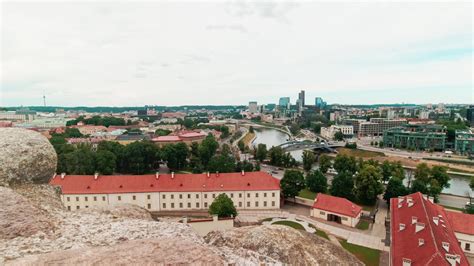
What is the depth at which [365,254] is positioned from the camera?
87.5 feet

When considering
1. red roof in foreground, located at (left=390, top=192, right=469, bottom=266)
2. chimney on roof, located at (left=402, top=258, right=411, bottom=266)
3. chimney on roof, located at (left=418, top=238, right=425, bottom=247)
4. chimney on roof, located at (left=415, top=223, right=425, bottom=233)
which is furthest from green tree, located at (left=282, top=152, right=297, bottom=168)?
chimney on roof, located at (left=402, top=258, right=411, bottom=266)

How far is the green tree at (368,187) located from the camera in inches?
1567

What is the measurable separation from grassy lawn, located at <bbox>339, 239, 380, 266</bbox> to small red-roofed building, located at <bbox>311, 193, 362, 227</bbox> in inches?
183

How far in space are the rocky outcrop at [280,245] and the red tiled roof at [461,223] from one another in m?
25.5

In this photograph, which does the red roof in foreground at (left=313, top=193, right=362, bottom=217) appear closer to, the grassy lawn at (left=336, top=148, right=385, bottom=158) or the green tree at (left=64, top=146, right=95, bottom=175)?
the green tree at (left=64, top=146, right=95, bottom=175)

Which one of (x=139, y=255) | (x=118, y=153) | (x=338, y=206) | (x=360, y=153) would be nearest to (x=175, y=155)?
(x=118, y=153)

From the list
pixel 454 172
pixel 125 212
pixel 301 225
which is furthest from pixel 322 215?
pixel 454 172

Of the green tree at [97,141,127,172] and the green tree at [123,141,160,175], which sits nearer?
the green tree at [123,141,160,175]

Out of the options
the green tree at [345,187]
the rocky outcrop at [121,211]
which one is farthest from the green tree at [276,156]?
the rocky outcrop at [121,211]

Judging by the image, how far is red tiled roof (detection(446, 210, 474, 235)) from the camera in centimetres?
2719

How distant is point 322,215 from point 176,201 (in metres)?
18.3

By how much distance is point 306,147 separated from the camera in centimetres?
9850

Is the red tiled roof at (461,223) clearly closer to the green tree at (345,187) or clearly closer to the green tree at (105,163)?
the green tree at (345,187)

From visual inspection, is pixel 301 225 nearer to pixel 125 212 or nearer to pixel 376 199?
pixel 376 199
